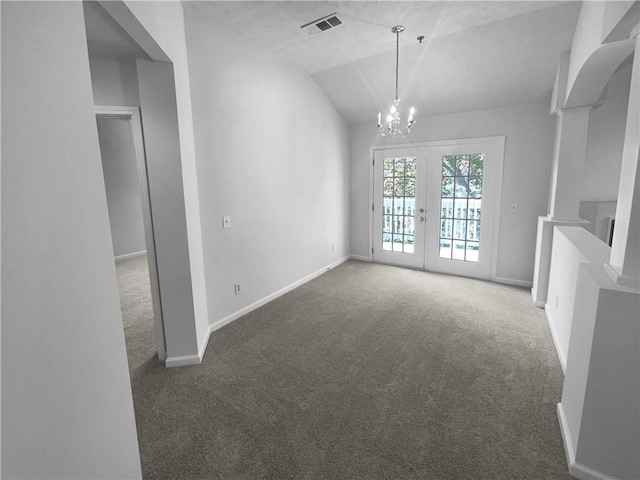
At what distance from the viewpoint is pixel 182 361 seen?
2664 millimetres

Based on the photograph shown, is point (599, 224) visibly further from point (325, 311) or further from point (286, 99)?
point (286, 99)

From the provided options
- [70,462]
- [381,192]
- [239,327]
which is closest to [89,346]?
[70,462]

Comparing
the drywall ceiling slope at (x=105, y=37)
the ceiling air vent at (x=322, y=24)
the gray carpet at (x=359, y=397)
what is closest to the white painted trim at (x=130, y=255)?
the gray carpet at (x=359, y=397)

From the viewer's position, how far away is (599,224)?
4152mm

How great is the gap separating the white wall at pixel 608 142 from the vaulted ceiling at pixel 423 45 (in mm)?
828

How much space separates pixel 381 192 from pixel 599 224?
3040 mm

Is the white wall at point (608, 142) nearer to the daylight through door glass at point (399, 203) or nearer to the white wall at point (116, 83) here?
the daylight through door glass at point (399, 203)

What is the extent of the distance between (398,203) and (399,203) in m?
0.02

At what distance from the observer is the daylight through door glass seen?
522 centimetres

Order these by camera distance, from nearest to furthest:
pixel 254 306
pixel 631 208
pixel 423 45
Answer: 1. pixel 631 208
2. pixel 423 45
3. pixel 254 306

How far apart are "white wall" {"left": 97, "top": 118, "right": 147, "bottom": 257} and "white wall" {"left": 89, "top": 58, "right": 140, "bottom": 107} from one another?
4571 mm

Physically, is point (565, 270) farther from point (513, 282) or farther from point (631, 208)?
point (513, 282)

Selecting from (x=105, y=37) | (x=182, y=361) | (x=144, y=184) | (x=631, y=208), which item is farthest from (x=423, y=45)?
(x=182, y=361)

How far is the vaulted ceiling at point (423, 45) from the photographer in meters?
2.77
